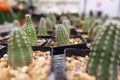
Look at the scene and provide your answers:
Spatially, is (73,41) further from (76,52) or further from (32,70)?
(32,70)

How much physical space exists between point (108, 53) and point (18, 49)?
0.30 meters

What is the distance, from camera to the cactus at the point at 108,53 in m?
0.77

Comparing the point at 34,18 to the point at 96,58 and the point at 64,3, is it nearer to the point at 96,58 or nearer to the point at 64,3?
the point at 96,58

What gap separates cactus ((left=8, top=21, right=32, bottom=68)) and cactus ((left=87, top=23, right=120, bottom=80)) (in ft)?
0.80

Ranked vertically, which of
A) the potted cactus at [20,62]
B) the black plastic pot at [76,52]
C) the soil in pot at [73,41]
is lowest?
the soil in pot at [73,41]

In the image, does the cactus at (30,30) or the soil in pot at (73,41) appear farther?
the soil in pot at (73,41)

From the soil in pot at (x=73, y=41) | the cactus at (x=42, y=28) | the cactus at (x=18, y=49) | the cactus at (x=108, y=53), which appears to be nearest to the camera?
the cactus at (x=108, y=53)

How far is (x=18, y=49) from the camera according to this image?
0.87 m

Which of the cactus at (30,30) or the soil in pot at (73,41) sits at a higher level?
the cactus at (30,30)

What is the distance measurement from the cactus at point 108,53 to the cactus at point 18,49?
0.25m

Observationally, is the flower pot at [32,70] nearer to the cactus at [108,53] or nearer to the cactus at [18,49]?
the cactus at [18,49]

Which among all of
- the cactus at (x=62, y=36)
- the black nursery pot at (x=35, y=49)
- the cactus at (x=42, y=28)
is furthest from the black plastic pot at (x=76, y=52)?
the cactus at (x=42, y=28)

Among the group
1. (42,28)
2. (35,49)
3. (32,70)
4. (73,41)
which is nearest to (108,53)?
(32,70)

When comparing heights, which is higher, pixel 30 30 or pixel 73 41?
pixel 30 30
